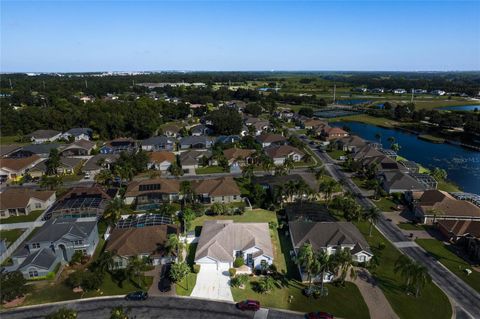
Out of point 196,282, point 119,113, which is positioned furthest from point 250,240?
point 119,113

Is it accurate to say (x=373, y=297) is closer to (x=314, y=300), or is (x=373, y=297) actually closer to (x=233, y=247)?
(x=314, y=300)

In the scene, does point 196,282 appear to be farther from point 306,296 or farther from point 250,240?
point 306,296

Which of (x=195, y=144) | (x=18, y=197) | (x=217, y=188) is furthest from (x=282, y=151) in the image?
(x=18, y=197)

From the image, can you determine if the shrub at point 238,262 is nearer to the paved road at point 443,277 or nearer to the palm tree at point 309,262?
the palm tree at point 309,262

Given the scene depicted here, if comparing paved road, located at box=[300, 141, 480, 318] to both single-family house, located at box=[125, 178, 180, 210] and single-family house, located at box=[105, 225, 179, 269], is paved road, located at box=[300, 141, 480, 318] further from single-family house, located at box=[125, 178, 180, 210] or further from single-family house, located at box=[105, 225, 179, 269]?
single-family house, located at box=[125, 178, 180, 210]

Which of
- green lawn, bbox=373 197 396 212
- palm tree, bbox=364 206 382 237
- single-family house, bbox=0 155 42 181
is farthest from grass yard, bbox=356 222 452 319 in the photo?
single-family house, bbox=0 155 42 181

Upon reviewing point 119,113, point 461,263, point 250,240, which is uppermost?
point 119,113

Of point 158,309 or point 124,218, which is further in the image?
point 124,218
